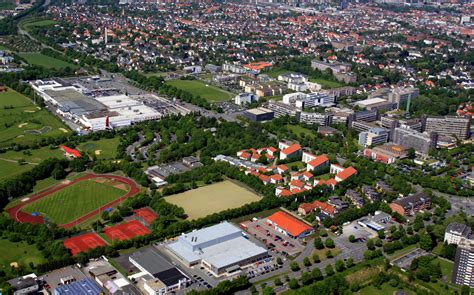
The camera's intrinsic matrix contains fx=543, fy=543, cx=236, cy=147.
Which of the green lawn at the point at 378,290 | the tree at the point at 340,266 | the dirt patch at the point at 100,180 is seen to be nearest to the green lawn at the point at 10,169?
the dirt patch at the point at 100,180

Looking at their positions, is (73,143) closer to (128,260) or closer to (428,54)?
(128,260)

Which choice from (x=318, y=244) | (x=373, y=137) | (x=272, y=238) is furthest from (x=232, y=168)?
(x=373, y=137)

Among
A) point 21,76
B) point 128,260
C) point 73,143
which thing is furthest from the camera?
point 21,76

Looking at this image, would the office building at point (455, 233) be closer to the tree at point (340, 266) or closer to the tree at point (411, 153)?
the tree at point (340, 266)

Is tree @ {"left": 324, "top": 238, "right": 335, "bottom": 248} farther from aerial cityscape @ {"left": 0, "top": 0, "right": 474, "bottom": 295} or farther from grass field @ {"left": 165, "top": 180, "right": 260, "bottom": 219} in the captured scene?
grass field @ {"left": 165, "top": 180, "right": 260, "bottom": 219}

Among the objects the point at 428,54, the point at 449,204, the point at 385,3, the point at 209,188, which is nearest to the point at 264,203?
the point at 209,188
